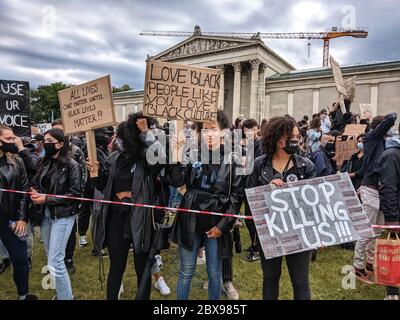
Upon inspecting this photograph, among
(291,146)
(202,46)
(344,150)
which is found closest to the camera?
(291,146)

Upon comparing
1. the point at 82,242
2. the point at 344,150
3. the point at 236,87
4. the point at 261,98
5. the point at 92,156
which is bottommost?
the point at 82,242

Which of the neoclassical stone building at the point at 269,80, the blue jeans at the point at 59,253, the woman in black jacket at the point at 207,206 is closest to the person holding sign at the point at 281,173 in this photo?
the woman in black jacket at the point at 207,206

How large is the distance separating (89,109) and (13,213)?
4.95ft

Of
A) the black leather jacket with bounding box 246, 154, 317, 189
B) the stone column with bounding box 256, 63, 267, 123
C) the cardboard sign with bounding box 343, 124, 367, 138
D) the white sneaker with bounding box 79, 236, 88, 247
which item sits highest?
the stone column with bounding box 256, 63, 267, 123

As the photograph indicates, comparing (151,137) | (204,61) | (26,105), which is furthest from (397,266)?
(204,61)

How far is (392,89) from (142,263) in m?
34.1

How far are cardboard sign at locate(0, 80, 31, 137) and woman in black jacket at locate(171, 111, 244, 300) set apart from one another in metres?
2.77

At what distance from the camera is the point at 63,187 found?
135 inches

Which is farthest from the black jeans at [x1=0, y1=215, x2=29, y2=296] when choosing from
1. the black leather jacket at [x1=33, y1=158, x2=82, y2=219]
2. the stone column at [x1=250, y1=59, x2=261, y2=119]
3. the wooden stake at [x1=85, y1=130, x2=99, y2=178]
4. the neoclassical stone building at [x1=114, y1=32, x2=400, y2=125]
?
the stone column at [x1=250, y1=59, x2=261, y2=119]

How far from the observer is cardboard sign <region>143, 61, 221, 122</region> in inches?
129

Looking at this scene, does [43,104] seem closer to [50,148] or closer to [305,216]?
[50,148]

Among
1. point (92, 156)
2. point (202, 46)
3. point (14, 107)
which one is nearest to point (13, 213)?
point (92, 156)

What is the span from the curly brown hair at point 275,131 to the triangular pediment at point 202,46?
39.5 metres

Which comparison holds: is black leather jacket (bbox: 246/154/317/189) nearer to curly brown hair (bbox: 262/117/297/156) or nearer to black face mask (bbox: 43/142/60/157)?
curly brown hair (bbox: 262/117/297/156)
